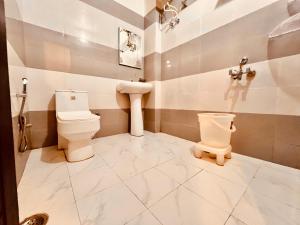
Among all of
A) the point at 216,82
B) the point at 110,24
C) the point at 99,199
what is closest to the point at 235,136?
the point at 216,82

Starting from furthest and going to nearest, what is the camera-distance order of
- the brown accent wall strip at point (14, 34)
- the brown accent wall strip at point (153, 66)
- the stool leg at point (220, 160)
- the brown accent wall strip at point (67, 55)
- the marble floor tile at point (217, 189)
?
the brown accent wall strip at point (153, 66) → the brown accent wall strip at point (67, 55) → the stool leg at point (220, 160) → the brown accent wall strip at point (14, 34) → the marble floor tile at point (217, 189)

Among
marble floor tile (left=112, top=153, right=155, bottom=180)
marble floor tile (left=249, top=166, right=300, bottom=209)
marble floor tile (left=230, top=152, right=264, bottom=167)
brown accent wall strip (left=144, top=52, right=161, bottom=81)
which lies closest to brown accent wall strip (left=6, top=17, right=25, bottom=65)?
marble floor tile (left=112, top=153, right=155, bottom=180)

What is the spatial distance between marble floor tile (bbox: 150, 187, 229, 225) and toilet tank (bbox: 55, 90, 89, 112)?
139cm

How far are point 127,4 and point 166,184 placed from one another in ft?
8.77

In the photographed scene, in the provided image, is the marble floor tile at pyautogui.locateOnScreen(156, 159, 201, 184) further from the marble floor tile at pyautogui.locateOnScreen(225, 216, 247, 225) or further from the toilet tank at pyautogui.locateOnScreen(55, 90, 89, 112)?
the toilet tank at pyautogui.locateOnScreen(55, 90, 89, 112)

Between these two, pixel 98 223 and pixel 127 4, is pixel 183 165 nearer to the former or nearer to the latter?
pixel 98 223

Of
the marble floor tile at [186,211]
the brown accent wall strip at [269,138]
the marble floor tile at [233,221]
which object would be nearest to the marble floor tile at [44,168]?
the marble floor tile at [186,211]

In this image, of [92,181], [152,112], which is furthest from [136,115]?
[92,181]

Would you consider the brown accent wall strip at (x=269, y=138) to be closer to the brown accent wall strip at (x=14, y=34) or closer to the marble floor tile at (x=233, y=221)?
the marble floor tile at (x=233, y=221)

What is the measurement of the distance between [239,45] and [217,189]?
139 cm

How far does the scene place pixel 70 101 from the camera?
152 cm

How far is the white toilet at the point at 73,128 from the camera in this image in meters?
1.10

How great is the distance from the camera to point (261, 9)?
1.19 meters

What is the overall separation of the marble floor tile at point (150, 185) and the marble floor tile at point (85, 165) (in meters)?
0.39
